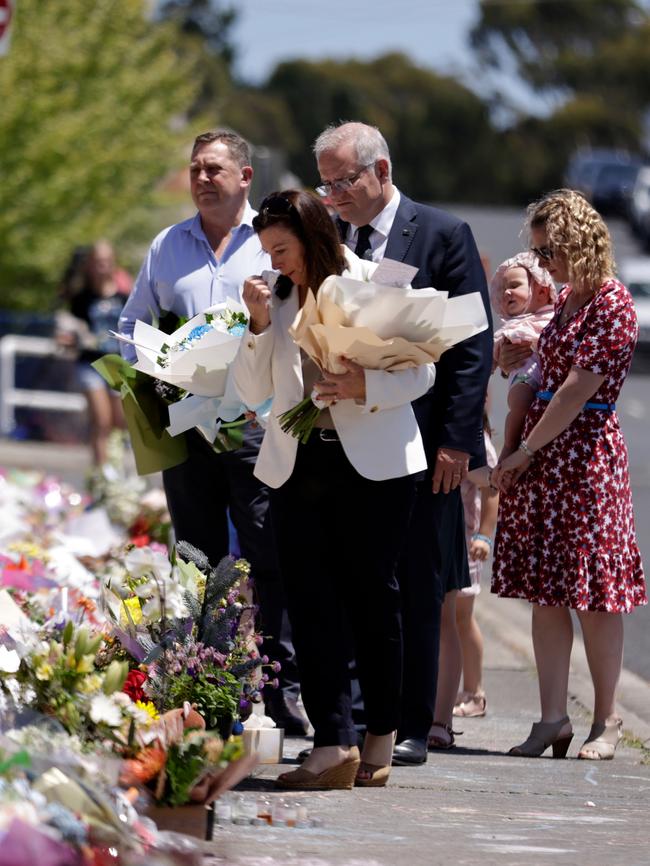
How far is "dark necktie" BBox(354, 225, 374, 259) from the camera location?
5.93 m

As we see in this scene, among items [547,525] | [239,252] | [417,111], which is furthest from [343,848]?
[417,111]

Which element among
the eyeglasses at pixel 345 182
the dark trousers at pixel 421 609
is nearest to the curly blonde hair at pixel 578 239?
the eyeglasses at pixel 345 182

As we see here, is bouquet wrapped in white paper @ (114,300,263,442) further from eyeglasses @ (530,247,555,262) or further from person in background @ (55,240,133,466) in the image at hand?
person in background @ (55,240,133,466)

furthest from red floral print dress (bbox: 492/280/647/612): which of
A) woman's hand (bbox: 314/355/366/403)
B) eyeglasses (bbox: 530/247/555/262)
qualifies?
woman's hand (bbox: 314/355/366/403)

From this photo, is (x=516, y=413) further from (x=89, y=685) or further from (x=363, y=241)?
(x=89, y=685)

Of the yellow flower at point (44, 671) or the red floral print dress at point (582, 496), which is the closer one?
the yellow flower at point (44, 671)

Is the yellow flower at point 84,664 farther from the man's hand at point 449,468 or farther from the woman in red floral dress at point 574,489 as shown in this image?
the woman in red floral dress at point 574,489

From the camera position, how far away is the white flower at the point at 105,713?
4.56 m

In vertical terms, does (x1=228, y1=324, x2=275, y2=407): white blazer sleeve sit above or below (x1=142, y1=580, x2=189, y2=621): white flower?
above

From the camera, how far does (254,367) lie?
17.8ft

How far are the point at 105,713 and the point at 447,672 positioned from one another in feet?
7.29

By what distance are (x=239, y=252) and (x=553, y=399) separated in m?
1.26

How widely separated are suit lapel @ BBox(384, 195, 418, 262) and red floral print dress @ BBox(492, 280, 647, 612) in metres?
0.67

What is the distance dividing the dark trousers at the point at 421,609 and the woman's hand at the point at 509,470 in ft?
1.03
